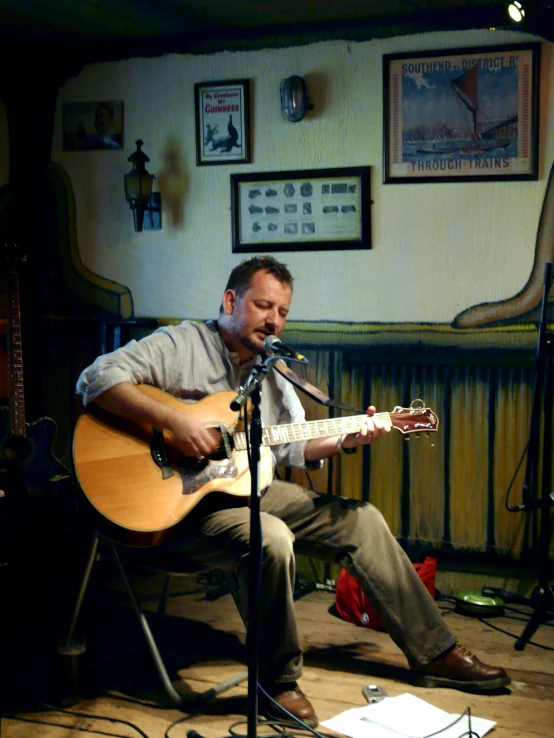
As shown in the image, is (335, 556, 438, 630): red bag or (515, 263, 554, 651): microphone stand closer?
(515, 263, 554, 651): microphone stand

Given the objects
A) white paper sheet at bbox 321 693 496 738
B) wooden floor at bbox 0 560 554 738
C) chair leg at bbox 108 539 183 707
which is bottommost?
wooden floor at bbox 0 560 554 738

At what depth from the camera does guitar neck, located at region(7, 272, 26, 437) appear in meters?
3.48

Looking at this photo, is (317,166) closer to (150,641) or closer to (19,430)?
(19,430)

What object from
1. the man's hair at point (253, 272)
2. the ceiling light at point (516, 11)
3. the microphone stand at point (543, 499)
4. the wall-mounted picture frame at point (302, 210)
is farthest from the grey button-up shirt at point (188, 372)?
the ceiling light at point (516, 11)

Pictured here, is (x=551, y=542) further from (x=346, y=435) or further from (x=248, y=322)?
(x=248, y=322)

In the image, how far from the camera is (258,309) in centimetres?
304

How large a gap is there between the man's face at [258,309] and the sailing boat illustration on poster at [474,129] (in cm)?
123

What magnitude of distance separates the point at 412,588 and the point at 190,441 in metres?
0.88

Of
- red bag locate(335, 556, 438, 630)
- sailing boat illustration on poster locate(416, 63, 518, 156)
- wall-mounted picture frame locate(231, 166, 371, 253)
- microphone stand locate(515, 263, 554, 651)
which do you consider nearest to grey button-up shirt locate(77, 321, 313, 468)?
red bag locate(335, 556, 438, 630)

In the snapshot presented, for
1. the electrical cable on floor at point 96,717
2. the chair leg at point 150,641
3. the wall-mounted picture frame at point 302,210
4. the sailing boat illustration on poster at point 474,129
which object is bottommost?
the electrical cable on floor at point 96,717

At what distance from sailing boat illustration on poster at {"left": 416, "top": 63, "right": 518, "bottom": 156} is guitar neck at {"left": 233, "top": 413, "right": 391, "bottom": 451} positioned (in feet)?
4.78

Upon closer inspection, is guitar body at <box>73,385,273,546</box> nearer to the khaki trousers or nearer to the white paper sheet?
the khaki trousers

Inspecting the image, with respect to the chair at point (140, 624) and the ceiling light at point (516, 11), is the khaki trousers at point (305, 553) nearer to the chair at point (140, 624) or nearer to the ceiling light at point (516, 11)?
the chair at point (140, 624)

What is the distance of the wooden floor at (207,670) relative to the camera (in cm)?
268
